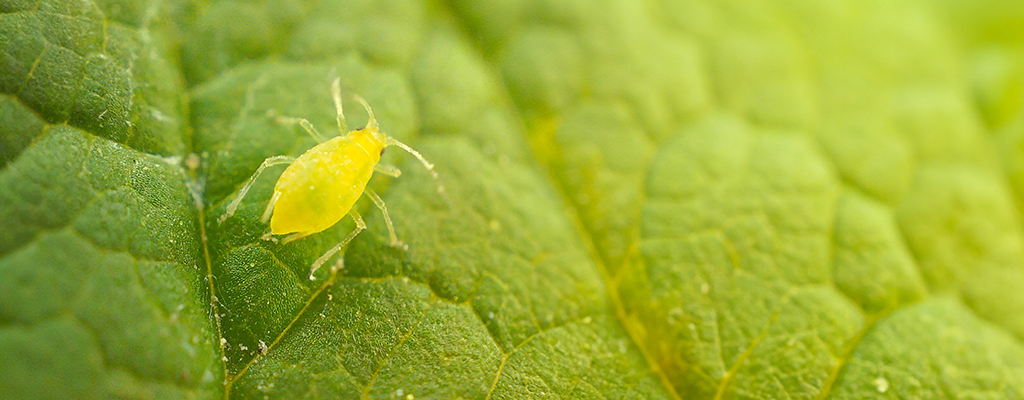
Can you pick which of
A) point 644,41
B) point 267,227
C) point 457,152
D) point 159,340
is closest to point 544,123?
point 457,152

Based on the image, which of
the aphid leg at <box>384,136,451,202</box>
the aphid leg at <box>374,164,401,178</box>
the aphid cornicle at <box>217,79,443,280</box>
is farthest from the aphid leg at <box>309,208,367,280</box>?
the aphid leg at <box>384,136,451,202</box>

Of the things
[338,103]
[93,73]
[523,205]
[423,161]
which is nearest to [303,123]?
[338,103]

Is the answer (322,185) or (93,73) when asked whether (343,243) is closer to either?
(322,185)

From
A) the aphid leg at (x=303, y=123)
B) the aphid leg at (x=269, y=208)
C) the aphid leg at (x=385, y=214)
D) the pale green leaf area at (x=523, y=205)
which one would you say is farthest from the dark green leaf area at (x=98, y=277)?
the aphid leg at (x=385, y=214)

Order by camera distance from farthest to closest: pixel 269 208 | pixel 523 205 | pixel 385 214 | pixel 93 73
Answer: pixel 523 205 < pixel 385 214 < pixel 269 208 < pixel 93 73

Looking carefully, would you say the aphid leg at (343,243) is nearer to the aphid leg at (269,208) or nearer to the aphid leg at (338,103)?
the aphid leg at (269,208)

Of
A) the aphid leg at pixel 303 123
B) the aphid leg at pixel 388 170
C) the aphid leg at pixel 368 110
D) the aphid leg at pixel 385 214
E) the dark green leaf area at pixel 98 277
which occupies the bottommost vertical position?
the dark green leaf area at pixel 98 277
